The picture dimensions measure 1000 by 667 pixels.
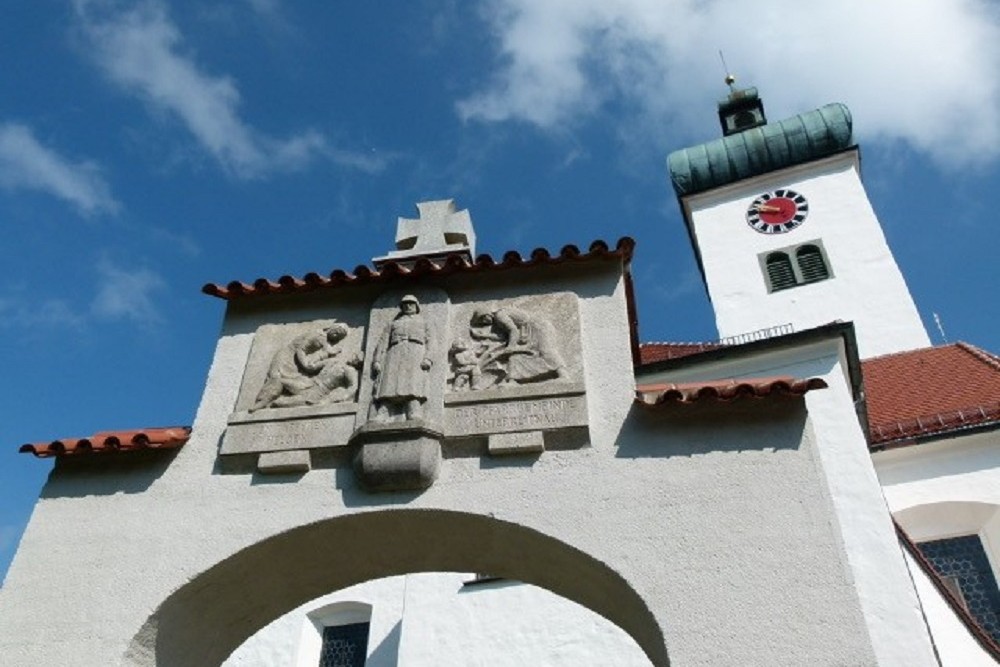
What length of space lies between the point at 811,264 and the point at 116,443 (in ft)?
79.6

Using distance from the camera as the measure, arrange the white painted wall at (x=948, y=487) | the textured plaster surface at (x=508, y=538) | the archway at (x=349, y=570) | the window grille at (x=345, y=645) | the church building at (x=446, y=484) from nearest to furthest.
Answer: the textured plaster surface at (x=508, y=538)
the church building at (x=446, y=484)
the archway at (x=349, y=570)
the window grille at (x=345, y=645)
the white painted wall at (x=948, y=487)

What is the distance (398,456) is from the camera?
543cm

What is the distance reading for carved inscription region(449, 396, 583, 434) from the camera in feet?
18.2

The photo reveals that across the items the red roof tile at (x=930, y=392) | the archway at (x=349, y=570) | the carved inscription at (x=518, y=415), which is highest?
the red roof tile at (x=930, y=392)

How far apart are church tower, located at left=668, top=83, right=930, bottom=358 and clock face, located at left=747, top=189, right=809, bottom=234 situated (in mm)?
37

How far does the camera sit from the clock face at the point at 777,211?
28562 mm

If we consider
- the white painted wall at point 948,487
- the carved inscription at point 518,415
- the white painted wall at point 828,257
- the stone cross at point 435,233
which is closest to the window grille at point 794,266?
the white painted wall at point 828,257

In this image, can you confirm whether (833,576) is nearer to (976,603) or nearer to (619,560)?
(619,560)

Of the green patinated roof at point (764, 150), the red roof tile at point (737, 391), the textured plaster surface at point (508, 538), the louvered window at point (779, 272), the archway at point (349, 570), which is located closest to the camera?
the textured plaster surface at point (508, 538)

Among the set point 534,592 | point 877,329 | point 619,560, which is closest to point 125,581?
point 619,560

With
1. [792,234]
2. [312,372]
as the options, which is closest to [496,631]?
[312,372]

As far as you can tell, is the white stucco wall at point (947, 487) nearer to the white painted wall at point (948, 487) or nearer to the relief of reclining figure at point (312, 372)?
the white painted wall at point (948, 487)

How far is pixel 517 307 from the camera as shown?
20.8 feet

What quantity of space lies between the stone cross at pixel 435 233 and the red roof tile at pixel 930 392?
10.7m
